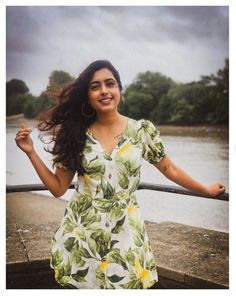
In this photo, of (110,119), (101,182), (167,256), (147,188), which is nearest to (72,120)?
(110,119)

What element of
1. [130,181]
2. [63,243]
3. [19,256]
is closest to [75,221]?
[63,243]

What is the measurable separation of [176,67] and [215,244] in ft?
3.61

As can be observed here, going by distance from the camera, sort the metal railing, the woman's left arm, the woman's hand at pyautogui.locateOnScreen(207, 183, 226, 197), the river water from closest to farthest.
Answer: the woman's left arm, the woman's hand at pyautogui.locateOnScreen(207, 183, 226, 197), the metal railing, the river water

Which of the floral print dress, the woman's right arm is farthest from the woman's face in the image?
the woman's right arm

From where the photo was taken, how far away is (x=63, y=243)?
149 cm

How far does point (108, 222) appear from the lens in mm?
1453

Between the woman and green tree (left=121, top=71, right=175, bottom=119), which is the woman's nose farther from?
green tree (left=121, top=71, right=175, bottom=119)

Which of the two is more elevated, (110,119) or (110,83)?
(110,83)

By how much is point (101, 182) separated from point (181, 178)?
386 mm

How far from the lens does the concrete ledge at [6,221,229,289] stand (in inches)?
69.7

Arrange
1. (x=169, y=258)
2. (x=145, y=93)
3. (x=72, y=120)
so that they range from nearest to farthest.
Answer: (x=72, y=120), (x=169, y=258), (x=145, y=93)

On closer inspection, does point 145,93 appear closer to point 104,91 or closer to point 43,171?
point 104,91

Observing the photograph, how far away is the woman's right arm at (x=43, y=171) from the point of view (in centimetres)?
143
